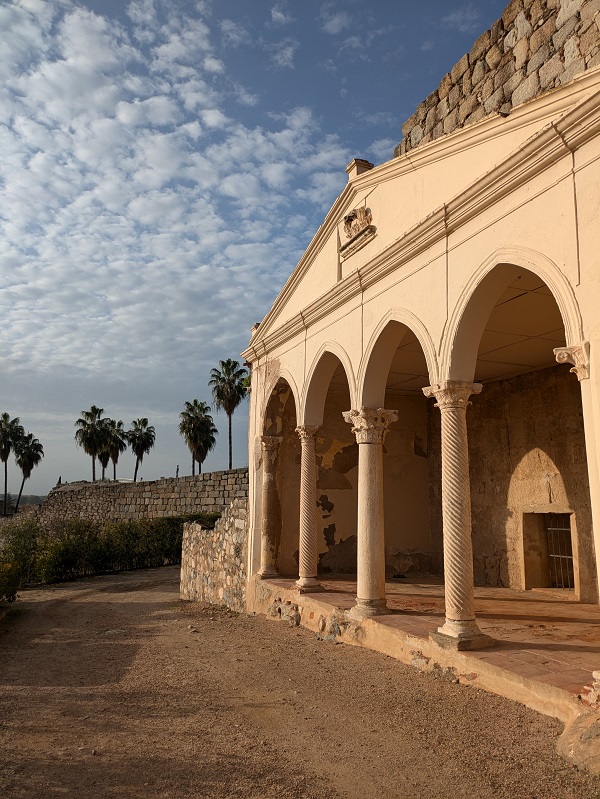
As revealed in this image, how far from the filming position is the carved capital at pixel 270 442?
12.0 metres

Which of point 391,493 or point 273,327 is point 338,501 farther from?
point 273,327

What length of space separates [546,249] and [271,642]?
614 centimetres

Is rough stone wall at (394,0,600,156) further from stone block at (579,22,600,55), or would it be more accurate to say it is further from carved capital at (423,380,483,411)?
carved capital at (423,380,483,411)

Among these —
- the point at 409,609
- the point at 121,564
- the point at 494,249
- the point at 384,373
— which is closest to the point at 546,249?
the point at 494,249

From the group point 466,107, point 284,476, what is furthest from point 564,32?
point 284,476

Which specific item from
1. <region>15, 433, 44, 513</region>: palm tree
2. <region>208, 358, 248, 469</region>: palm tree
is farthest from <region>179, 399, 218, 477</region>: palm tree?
<region>15, 433, 44, 513</region>: palm tree

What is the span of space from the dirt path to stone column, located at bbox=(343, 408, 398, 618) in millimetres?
749

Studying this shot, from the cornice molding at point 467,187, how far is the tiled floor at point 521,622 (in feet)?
14.1

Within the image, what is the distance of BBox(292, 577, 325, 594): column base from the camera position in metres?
9.75

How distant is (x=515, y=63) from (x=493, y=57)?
62cm

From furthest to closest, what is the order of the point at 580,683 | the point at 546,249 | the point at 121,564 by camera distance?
the point at 121,564
the point at 546,249
the point at 580,683

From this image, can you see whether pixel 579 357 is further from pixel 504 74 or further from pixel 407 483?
pixel 407 483

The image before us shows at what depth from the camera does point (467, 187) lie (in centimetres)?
638

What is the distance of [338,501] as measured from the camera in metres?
12.7
